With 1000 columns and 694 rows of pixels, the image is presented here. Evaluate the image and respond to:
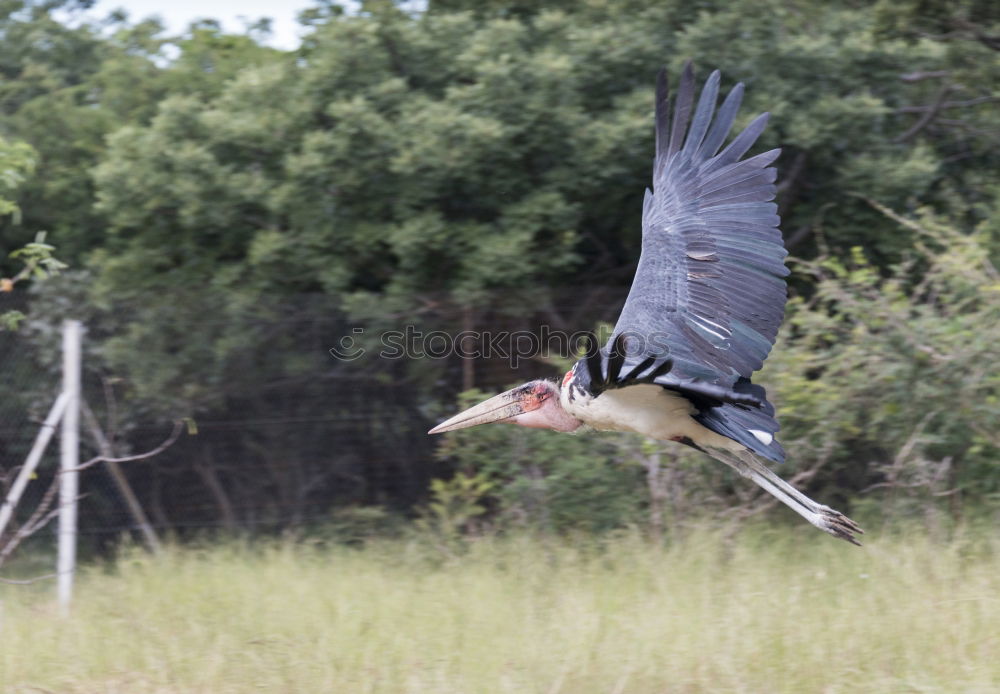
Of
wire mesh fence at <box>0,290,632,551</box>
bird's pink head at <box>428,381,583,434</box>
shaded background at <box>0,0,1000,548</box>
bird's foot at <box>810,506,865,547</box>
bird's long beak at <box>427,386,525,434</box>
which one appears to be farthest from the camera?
wire mesh fence at <box>0,290,632,551</box>

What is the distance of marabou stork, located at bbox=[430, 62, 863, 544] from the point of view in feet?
13.5

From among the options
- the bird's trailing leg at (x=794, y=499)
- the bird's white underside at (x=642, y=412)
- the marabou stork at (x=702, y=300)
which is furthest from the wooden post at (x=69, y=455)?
the bird's trailing leg at (x=794, y=499)

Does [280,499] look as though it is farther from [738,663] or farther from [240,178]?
[738,663]

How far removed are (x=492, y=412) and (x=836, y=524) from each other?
1.49 metres

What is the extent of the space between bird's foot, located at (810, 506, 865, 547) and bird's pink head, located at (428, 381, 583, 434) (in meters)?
1.04

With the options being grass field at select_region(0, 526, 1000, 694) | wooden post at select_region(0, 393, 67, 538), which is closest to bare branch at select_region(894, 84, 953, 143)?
grass field at select_region(0, 526, 1000, 694)

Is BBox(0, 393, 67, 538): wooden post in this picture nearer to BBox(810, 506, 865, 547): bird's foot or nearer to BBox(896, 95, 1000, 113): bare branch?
BBox(810, 506, 865, 547): bird's foot

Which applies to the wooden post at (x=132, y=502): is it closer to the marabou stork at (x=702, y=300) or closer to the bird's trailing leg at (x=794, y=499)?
the marabou stork at (x=702, y=300)

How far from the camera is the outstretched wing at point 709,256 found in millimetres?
4117

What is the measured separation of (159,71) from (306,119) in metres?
2.14

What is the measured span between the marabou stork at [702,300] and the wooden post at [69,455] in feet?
7.56

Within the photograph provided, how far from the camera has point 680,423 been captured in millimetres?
4340

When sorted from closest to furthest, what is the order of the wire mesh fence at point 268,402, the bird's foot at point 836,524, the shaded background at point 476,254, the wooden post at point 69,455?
the bird's foot at point 836,524 < the wooden post at point 69,455 < the shaded background at point 476,254 < the wire mesh fence at point 268,402

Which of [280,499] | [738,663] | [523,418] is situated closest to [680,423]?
[523,418]
